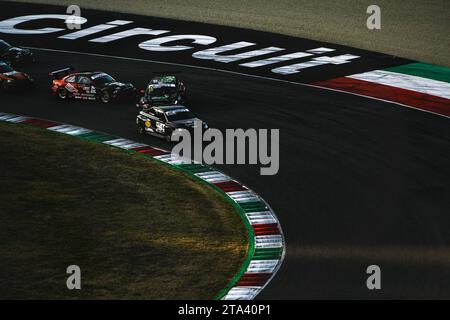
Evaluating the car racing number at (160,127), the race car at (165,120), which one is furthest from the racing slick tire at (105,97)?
the car racing number at (160,127)

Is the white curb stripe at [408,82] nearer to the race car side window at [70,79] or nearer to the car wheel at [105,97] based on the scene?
the car wheel at [105,97]

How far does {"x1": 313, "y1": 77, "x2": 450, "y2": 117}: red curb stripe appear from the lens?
129 feet

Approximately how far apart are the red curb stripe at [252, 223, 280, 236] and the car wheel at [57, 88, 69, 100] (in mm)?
15075

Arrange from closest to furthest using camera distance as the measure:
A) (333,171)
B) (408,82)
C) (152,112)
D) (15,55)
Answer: (333,171)
(152,112)
(408,82)
(15,55)

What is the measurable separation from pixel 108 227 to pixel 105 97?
12.9 meters

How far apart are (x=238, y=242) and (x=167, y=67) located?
61.8 feet

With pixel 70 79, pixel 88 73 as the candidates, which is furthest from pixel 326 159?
pixel 70 79

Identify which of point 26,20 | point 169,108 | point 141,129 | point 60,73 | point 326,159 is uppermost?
point 26,20

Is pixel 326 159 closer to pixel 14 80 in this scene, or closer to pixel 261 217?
pixel 261 217

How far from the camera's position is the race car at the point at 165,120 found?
116ft

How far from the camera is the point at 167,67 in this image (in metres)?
44.1

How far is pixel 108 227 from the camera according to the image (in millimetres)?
27594

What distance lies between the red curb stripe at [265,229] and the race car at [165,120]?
8.18 metres

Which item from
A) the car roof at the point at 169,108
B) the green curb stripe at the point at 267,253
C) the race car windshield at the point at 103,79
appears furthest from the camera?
the race car windshield at the point at 103,79
